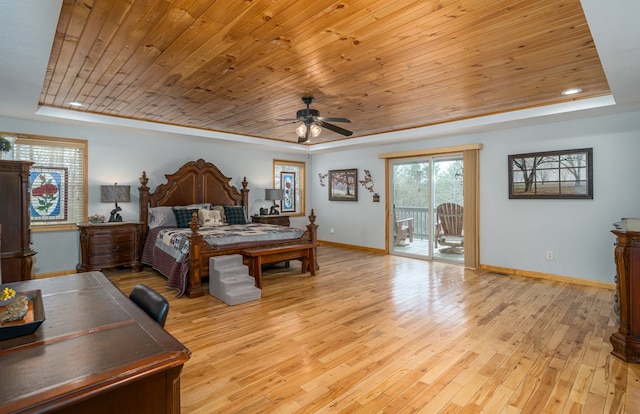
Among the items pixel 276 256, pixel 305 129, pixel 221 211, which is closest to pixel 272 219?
pixel 221 211

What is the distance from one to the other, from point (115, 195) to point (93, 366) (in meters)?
5.11

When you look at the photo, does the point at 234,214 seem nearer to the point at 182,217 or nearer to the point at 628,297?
the point at 182,217

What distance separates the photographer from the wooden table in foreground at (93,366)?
2.71ft

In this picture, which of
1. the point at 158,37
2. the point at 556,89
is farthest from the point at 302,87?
the point at 556,89

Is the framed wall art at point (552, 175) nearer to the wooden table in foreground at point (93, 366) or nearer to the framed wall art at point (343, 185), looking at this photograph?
the framed wall art at point (343, 185)

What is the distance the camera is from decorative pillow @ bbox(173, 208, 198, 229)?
5.69 m

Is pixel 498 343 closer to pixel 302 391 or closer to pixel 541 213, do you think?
pixel 302 391

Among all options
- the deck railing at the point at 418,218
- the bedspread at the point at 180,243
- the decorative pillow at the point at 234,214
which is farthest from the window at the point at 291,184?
the deck railing at the point at 418,218

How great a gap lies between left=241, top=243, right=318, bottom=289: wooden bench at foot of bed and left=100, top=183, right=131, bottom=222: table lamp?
240 cm

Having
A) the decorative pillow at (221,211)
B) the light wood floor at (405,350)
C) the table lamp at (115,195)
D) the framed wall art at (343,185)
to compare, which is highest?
the framed wall art at (343,185)

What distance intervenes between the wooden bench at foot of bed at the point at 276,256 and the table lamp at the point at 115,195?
7.88 ft

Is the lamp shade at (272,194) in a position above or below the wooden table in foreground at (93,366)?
above

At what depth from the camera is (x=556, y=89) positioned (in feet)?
12.3

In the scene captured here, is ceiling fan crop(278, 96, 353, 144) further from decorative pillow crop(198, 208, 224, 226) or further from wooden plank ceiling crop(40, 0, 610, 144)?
decorative pillow crop(198, 208, 224, 226)
